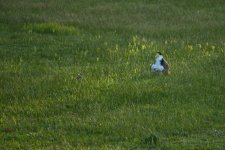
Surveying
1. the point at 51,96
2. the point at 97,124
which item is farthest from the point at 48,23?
the point at 97,124

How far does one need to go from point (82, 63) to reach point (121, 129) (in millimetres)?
5381

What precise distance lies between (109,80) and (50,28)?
669 cm

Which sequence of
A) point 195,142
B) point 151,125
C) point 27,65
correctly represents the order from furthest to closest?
point 27,65
point 151,125
point 195,142

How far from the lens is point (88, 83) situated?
13.6m

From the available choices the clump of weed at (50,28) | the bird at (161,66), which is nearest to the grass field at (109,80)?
the clump of weed at (50,28)

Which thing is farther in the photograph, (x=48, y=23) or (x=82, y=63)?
(x=48, y=23)

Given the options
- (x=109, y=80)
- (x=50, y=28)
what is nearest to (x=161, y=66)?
(x=109, y=80)

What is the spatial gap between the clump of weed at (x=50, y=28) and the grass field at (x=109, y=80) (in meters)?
0.04

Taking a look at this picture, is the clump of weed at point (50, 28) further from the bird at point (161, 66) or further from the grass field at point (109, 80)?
the bird at point (161, 66)

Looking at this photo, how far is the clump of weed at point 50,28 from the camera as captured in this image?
777 inches

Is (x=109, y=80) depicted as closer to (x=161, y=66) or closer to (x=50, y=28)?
(x=161, y=66)

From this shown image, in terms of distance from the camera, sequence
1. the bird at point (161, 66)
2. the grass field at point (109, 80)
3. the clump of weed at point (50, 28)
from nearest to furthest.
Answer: the grass field at point (109, 80) < the bird at point (161, 66) < the clump of weed at point (50, 28)

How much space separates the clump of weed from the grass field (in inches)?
1.5

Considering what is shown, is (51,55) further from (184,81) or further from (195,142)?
(195,142)
